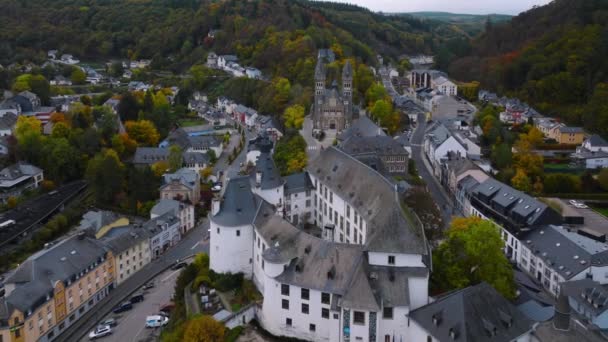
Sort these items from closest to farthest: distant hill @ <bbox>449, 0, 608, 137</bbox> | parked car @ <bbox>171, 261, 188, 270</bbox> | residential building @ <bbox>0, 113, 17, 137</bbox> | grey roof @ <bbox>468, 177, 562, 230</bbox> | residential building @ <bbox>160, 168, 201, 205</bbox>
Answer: grey roof @ <bbox>468, 177, 562, 230</bbox>, parked car @ <bbox>171, 261, 188, 270</bbox>, residential building @ <bbox>160, 168, 201, 205</bbox>, residential building @ <bbox>0, 113, 17, 137</bbox>, distant hill @ <bbox>449, 0, 608, 137</bbox>

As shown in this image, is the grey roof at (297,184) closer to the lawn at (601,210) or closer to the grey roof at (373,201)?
the grey roof at (373,201)

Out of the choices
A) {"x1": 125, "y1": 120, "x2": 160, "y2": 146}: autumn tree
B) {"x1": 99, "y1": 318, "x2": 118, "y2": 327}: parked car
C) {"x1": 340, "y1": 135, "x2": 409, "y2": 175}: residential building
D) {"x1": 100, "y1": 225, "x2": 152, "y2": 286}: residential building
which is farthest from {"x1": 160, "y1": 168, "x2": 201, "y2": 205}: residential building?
{"x1": 99, "y1": 318, "x2": 118, "y2": 327}: parked car

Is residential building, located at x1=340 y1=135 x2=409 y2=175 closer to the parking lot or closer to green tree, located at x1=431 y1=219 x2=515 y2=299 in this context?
the parking lot

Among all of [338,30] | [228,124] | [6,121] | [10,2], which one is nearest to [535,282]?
[228,124]

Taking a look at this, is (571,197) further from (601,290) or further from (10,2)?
(10,2)

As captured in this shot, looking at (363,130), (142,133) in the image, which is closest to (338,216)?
(363,130)

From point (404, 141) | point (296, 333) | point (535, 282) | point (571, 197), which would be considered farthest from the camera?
point (404, 141)
